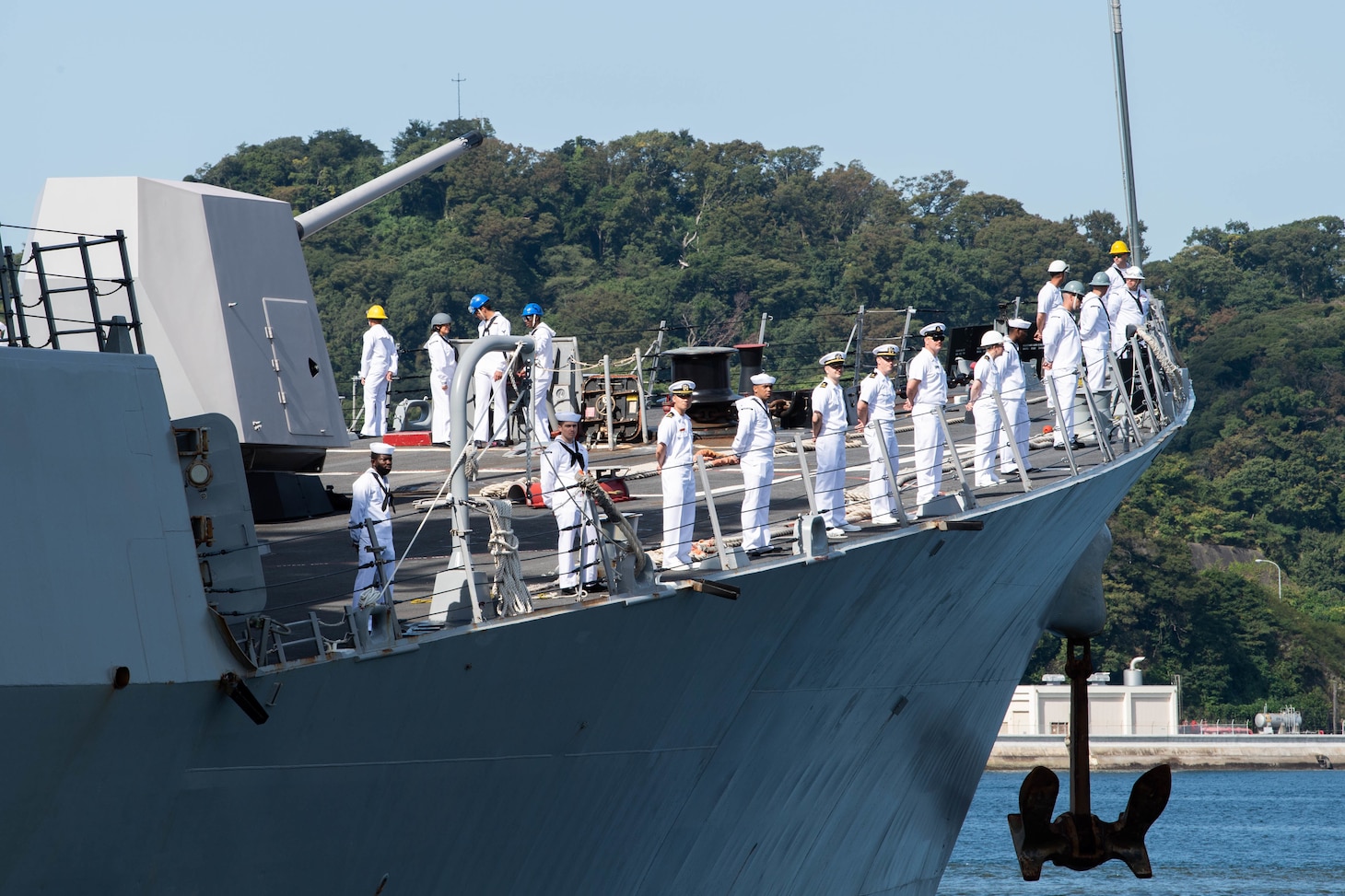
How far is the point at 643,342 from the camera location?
64.9 m

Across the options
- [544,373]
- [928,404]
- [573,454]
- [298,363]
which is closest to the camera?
[573,454]

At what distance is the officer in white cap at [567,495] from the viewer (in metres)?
11.3

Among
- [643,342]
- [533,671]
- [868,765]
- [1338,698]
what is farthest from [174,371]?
[1338,698]

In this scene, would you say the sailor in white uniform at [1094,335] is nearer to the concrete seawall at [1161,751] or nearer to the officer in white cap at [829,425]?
the officer in white cap at [829,425]

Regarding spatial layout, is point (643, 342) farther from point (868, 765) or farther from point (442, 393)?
point (868, 765)

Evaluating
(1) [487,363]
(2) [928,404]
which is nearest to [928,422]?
(2) [928,404]

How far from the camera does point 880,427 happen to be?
12844 millimetres

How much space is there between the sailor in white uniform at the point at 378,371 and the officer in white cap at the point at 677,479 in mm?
7815

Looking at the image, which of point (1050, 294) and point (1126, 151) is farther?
point (1126, 151)

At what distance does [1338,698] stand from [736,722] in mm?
75787

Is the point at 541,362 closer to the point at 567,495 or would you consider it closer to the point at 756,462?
the point at 756,462

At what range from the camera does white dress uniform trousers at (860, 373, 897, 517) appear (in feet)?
43.0

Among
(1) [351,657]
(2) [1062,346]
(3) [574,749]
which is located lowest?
(3) [574,749]

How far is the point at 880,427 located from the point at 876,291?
→ 65519mm
